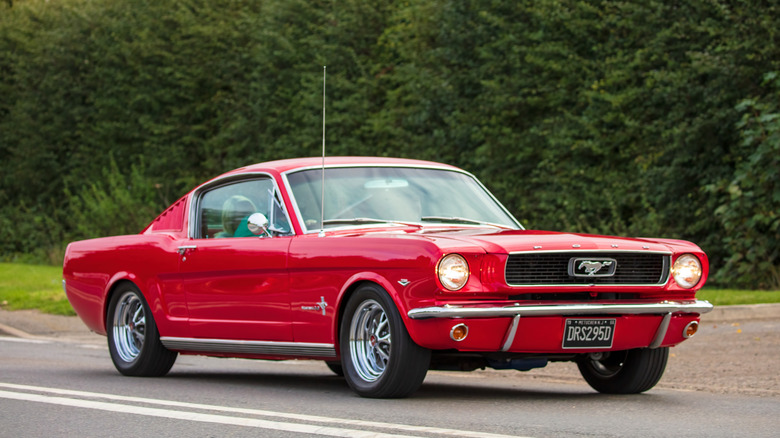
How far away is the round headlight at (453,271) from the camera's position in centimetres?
695

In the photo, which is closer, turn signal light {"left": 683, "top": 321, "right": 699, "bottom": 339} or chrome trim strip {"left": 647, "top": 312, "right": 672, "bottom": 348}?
chrome trim strip {"left": 647, "top": 312, "right": 672, "bottom": 348}

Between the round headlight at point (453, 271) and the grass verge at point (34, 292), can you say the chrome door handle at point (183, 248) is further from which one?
the grass verge at point (34, 292)

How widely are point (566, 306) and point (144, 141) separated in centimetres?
3053

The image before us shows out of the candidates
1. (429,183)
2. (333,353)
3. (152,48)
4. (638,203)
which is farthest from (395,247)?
(152,48)

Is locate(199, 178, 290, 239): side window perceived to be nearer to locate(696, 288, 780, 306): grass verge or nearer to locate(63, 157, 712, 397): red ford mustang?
locate(63, 157, 712, 397): red ford mustang

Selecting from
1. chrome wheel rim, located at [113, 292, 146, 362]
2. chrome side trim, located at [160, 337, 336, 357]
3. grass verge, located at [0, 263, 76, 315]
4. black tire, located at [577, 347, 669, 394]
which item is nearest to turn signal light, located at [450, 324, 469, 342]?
chrome side trim, located at [160, 337, 336, 357]

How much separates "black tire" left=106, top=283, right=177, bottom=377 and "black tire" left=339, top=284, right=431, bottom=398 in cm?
250

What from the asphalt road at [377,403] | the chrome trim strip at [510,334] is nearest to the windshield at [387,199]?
the asphalt road at [377,403]

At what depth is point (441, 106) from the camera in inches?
949

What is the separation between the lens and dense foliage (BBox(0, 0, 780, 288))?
18406 millimetres

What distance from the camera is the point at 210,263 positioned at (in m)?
8.88

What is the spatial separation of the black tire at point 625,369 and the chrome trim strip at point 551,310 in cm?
54

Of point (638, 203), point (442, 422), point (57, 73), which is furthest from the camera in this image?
point (57, 73)

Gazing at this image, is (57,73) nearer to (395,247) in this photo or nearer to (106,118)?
(106,118)
